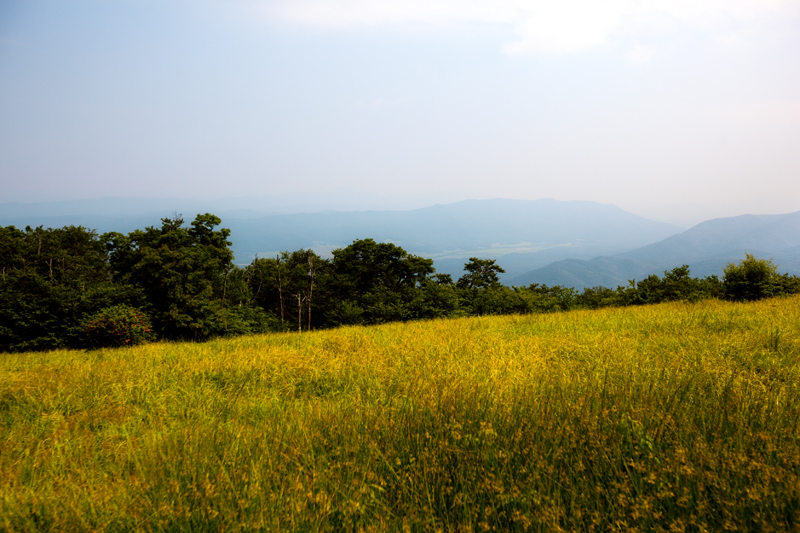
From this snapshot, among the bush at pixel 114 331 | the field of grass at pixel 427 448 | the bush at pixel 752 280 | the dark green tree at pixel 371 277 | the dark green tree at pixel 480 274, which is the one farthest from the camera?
the dark green tree at pixel 480 274

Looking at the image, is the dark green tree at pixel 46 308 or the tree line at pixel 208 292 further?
the dark green tree at pixel 46 308

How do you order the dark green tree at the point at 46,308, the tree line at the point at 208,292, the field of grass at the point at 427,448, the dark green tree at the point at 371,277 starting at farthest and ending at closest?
the dark green tree at the point at 371,277
the dark green tree at the point at 46,308
the tree line at the point at 208,292
the field of grass at the point at 427,448

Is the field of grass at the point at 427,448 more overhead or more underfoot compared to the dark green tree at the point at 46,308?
more overhead

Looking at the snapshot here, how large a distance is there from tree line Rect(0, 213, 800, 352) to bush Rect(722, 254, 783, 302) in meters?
0.04

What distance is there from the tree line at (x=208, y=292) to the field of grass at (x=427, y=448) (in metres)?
14.7

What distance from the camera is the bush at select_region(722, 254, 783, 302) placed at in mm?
13850

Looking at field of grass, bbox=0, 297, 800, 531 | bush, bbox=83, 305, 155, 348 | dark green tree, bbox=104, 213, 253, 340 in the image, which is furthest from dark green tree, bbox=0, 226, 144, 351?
field of grass, bbox=0, 297, 800, 531

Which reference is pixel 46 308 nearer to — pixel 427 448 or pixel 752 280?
pixel 427 448

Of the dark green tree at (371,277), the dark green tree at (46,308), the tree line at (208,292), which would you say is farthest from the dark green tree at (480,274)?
the dark green tree at (46,308)

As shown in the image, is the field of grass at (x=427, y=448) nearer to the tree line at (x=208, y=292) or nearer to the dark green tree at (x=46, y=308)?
the tree line at (x=208, y=292)

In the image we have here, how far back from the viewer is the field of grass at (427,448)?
2072 mm

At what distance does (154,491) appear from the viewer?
2.38 meters

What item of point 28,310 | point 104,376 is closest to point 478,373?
point 104,376

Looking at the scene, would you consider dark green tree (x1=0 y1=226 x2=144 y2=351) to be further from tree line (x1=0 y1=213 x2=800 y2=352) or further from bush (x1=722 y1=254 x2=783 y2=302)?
bush (x1=722 y1=254 x2=783 y2=302)
